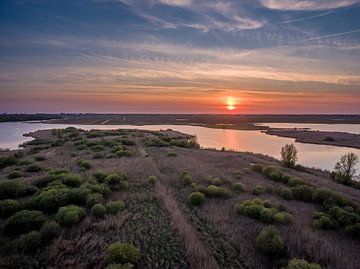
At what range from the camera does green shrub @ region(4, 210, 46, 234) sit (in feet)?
31.3

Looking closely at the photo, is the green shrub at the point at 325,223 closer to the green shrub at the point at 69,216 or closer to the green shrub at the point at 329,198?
the green shrub at the point at 329,198

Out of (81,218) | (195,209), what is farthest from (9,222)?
(195,209)

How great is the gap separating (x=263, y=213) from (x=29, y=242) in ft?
29.5

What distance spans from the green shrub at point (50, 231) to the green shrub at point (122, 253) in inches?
94.4

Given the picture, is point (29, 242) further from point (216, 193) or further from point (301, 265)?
point (216, 193)

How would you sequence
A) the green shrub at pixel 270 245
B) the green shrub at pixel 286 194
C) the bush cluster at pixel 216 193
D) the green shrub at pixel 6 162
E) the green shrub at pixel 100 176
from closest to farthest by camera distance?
the green shrub at pixel 270 245
the bush cluster at pixel 216 193
the green shrub at pixel 286 194
the green shrub at pixel 100 176
the green shrub at pixel 6 162

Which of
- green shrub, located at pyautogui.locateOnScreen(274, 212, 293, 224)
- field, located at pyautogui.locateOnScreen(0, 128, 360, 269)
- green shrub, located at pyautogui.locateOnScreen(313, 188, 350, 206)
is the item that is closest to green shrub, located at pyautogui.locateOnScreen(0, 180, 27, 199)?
field, located at pyautogui.locateOnScreen(0, 128, 360, 269)

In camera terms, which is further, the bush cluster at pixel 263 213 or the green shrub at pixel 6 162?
the green shrub at pixel 6 162

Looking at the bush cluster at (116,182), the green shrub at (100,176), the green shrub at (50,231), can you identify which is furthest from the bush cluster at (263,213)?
the green shrub at (100,176)

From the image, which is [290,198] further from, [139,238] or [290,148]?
[290,148]

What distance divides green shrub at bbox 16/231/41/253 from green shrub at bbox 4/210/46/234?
850mm

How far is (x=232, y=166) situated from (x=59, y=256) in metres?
18.7

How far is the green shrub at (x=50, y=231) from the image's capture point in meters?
8.98

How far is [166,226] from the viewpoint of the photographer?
1038cm
